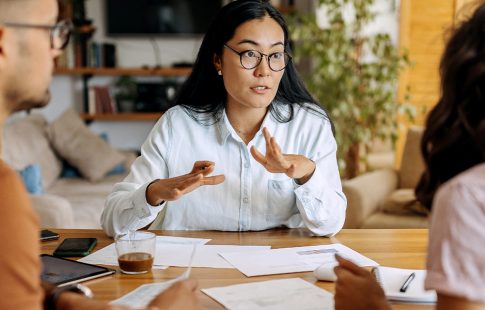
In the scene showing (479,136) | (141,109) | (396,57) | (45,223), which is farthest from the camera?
(141,109)

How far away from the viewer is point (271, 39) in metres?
1.88

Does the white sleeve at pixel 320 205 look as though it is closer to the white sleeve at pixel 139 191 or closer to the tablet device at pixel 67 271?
the white sleeve at pixel 139 191

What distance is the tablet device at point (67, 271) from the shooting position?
1.33 m

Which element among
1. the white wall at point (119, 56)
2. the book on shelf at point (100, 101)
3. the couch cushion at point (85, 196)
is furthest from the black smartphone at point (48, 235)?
the white wall at point (119, 56)

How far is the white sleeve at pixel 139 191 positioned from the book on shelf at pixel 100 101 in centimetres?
368

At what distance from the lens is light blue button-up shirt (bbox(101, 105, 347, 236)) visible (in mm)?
1762

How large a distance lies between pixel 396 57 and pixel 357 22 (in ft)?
1.15

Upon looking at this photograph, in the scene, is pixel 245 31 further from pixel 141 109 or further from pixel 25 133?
pixel 141 109

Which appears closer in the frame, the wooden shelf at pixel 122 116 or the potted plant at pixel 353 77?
the potted plant at pixel 353 77

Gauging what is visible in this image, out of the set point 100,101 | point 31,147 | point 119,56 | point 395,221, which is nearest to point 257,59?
point 395,221

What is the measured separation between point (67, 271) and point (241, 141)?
2.40ft

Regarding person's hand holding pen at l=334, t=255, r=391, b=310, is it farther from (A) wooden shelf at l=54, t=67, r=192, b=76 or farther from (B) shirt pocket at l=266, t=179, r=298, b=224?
(A) wooden shelf at l=54, t=67, r=192, b=76

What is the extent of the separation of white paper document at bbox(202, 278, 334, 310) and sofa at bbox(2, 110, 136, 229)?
2464 mm

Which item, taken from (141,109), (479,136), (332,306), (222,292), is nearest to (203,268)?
(222,292)
